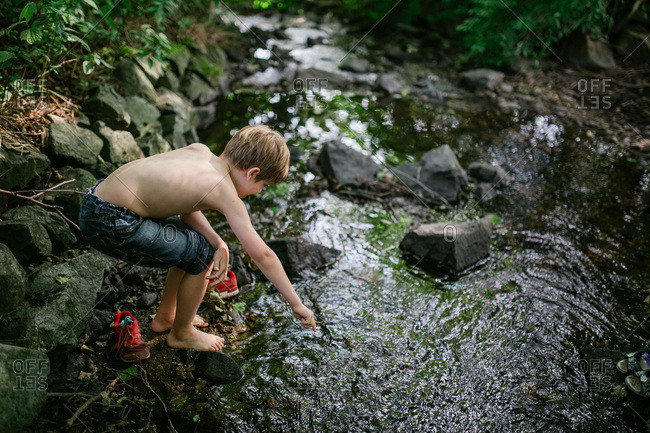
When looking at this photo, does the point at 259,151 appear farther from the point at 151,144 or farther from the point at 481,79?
the point at 481,79

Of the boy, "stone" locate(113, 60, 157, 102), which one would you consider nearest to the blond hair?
the boy

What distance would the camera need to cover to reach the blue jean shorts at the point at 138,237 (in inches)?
79.0

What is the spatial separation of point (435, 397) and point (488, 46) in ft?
25.6

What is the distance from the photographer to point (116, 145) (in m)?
3.46

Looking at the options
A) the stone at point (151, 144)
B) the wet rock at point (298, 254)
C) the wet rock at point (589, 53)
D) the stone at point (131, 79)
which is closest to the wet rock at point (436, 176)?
the wet rock at point (298, 254)

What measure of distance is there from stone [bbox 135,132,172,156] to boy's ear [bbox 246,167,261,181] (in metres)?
2.12

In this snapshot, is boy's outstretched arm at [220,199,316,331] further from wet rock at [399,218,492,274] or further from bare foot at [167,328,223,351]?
wet rock at [399,218,492,274]

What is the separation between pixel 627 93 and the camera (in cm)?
729

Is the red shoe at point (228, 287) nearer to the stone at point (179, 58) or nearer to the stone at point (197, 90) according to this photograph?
the stone at point (197, 90)

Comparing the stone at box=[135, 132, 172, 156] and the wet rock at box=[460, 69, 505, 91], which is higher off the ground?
the wet rock at box=[460, 69, 505, 91]

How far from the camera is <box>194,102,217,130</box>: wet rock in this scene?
5.64 metres

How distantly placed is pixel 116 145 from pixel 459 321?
10.5 ft

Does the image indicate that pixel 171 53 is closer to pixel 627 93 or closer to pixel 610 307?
pixel 610 307

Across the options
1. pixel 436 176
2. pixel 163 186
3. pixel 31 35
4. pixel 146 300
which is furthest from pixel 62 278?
pixel 436 176
